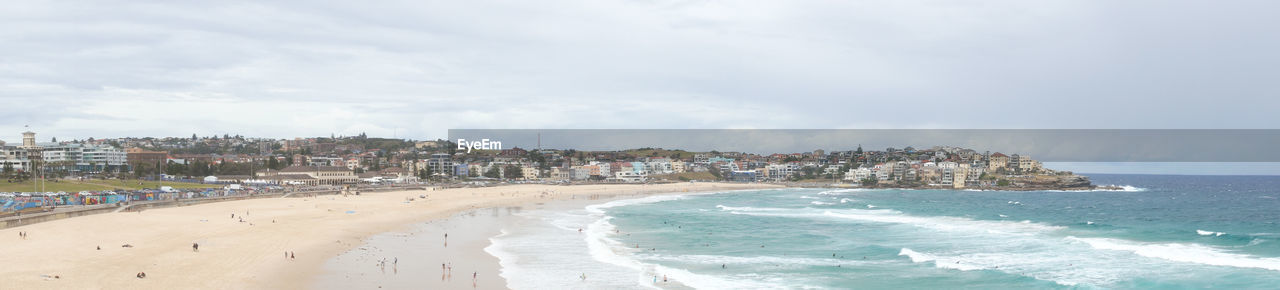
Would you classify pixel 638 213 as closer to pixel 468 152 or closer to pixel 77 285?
pixel 77 285

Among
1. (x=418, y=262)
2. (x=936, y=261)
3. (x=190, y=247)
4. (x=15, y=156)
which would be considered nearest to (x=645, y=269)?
(x=418, y=262)

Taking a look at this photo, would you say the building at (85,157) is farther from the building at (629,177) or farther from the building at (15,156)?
the building at (629,177)

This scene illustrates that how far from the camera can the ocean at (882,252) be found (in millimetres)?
24688

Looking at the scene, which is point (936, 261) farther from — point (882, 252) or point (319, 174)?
point (319, 174)

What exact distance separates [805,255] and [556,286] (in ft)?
38.3

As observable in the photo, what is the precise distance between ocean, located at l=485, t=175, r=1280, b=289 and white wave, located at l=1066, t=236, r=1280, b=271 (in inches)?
1.6

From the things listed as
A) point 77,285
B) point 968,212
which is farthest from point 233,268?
point 968,212

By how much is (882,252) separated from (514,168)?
116m

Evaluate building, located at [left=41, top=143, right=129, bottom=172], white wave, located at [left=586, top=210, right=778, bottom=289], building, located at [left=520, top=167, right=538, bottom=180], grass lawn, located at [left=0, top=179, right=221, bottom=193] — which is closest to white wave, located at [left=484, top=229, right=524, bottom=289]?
white wave, located at [left=586, top=210, right=778, bottom=289]

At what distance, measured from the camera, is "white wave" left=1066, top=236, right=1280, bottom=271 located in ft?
90.9

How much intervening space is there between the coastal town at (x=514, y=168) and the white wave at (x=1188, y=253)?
243 ft

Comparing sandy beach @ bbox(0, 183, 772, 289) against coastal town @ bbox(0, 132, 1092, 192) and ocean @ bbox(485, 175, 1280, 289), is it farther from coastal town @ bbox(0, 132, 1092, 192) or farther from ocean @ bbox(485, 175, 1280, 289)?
coastal town @ bbox(0, 132, 1092, 192)

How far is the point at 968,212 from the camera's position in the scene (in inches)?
2276

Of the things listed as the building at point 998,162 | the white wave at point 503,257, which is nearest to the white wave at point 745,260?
the white wave at point 503,257
